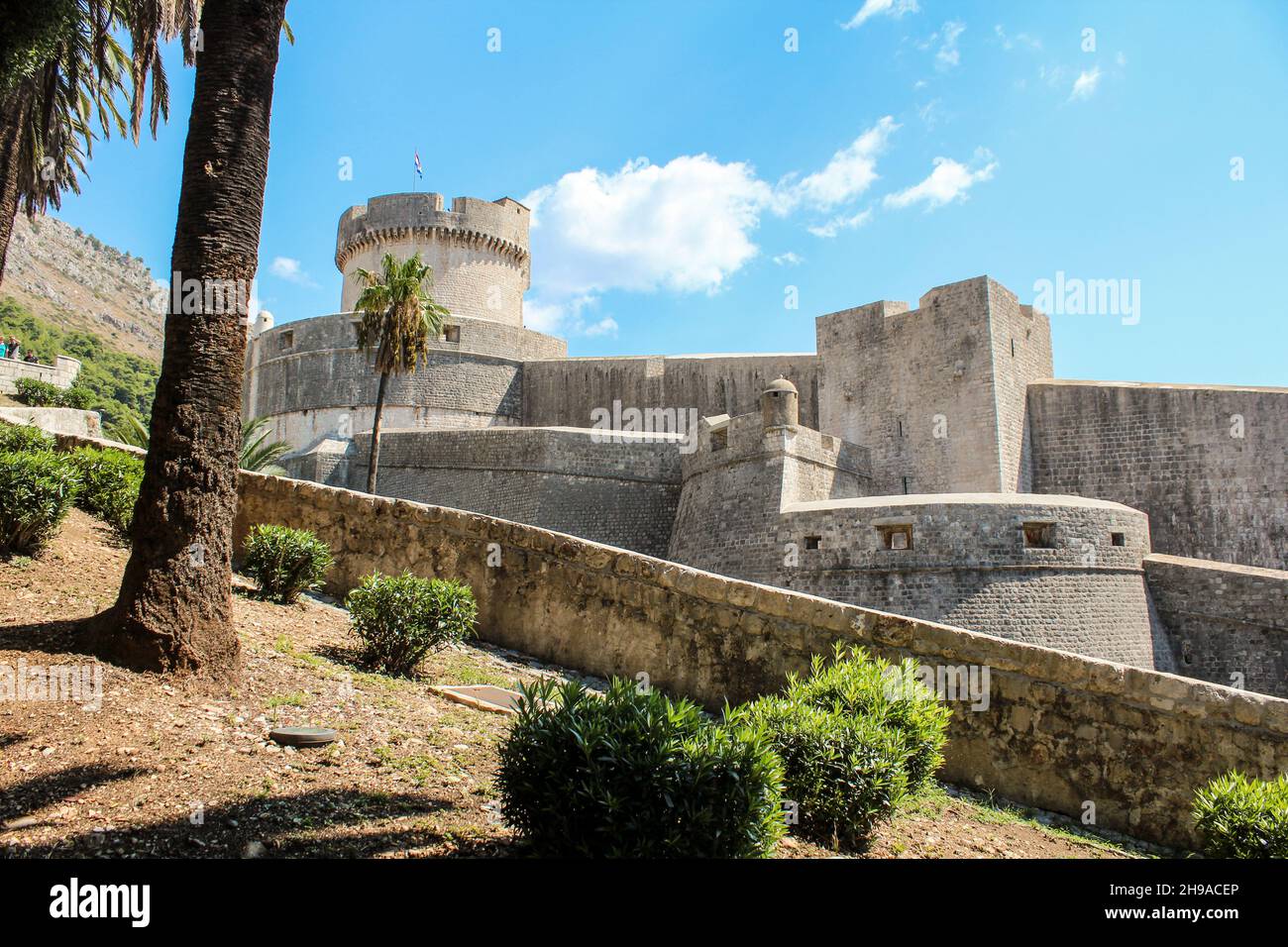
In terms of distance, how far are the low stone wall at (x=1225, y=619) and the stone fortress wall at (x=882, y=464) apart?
4cm

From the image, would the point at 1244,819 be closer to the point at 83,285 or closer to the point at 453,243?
the point at 453,243

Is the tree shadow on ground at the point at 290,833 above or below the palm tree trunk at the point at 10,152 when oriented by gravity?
below

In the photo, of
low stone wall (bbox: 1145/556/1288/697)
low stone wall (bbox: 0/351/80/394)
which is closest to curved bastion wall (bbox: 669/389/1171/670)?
low stone wall (bbox: 1145/556/1288/697)

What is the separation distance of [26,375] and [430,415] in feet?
42.2

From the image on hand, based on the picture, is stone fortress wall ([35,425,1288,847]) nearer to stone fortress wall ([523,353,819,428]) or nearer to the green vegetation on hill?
stone fortress wall ([523,353,819,428])

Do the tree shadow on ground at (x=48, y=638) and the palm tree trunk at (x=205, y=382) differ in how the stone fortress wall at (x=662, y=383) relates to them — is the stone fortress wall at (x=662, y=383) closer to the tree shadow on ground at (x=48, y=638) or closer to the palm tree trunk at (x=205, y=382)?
the palm tree trunk at (x=205, y=382)

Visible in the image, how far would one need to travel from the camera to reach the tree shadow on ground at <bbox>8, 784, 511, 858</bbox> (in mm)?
3566

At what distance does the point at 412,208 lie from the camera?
32969 millimetres

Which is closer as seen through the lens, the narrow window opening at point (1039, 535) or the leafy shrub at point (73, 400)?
the narrow window opening at point (1039, 535)

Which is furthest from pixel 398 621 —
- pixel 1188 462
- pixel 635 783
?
pixel 1188 462

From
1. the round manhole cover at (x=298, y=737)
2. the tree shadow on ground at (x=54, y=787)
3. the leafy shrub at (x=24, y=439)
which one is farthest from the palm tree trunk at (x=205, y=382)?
the leafy shrub at (x=24, y=439)

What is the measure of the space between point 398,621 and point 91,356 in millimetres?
61688

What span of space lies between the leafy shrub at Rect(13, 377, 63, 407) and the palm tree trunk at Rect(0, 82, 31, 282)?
18149 mm

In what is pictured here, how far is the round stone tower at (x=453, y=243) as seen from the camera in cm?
3303
